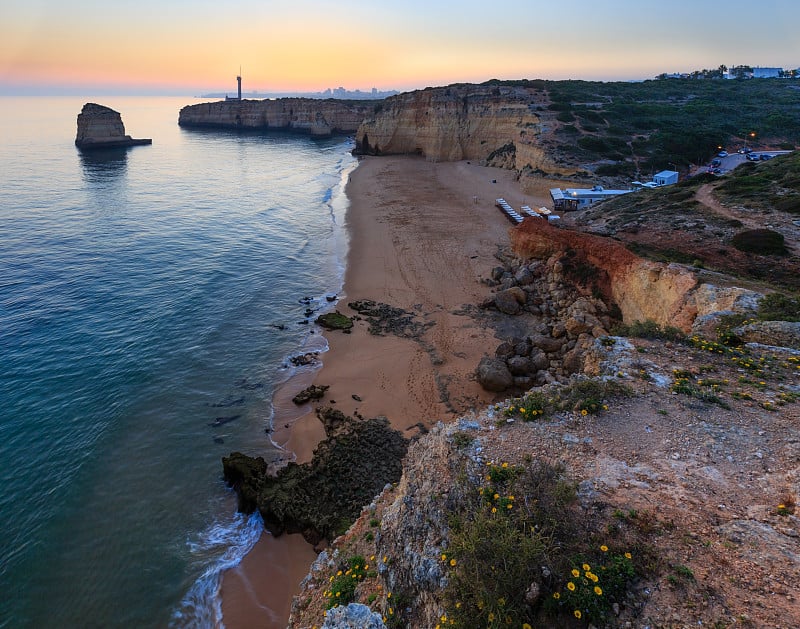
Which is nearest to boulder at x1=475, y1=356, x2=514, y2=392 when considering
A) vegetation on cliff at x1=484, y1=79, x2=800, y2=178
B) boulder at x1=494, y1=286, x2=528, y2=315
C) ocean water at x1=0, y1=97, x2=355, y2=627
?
boulder at x1=494, y1=286, x2=528, y2=315

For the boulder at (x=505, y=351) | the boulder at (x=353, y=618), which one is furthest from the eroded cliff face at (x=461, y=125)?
the boulder at (x=353, y=618)

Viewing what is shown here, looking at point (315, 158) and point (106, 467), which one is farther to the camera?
point (315, 158)

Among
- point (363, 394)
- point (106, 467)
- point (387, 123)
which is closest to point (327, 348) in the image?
point (363, 394)

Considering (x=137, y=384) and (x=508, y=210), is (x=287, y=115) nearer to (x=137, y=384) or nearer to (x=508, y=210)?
(x=508, y=210)

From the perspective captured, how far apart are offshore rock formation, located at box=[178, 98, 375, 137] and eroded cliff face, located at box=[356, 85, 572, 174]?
46255mm

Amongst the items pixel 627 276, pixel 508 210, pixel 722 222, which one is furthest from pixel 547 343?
pixel 508 210

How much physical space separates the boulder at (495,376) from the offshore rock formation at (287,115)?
388 feet

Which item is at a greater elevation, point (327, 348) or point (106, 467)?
point (327, 348)

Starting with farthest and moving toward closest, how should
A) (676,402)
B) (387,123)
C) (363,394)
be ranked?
(387,123)
(363,394)
(676,402)

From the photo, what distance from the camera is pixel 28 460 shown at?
1600 centimetres

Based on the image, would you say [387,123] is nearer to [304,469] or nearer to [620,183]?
[620,183]

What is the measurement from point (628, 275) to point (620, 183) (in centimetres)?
2871

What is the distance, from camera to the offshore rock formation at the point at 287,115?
128750 mm

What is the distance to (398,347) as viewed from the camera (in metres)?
22.5
